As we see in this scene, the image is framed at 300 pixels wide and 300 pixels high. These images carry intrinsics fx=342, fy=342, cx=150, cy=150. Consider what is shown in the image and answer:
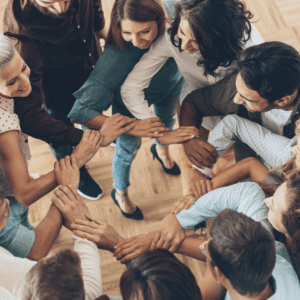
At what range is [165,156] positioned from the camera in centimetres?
221

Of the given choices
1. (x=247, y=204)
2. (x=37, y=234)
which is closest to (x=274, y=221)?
(x=247, y=204)

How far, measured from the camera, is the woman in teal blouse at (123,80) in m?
1.35

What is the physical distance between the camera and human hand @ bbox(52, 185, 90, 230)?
1.38 metres

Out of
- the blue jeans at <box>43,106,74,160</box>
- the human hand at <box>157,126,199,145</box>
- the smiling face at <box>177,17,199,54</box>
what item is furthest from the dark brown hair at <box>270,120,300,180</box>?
the blue jeans at <box>43,106,74,160</box>

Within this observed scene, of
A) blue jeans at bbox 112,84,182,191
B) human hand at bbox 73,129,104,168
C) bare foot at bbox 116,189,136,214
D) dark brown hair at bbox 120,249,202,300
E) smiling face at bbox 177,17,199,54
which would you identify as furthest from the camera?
bare foot at bbox 116,189,136,214

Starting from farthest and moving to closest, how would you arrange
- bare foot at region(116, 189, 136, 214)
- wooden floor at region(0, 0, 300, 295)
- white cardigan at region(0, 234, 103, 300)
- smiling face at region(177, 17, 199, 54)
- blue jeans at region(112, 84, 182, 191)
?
bare foot at region(116, 189, 136, 214) → wooden floor at region(0, 0, 300, 295) → blue jeans at region(112, 84, 182, 191) → smiling face at region(177, 17, 199, 54) → white cardigan at region(0, 234, 103, 300)

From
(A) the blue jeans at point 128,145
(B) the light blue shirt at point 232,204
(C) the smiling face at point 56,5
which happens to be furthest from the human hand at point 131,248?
(C) the smiling face at point 56,5

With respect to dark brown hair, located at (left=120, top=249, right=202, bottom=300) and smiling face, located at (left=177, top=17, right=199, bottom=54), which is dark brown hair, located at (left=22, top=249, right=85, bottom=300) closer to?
dark brown hair, located at (left=120, top=249, right=202, bottom=300)

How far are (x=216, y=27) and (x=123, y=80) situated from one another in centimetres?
50

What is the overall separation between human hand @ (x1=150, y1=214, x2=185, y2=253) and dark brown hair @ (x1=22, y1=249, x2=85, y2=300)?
1.40ft

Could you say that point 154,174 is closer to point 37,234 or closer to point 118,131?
point 118,131

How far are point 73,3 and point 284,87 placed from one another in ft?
3.01

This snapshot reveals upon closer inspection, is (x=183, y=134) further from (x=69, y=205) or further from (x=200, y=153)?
(x=69, y=205)

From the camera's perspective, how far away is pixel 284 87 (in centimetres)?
121
